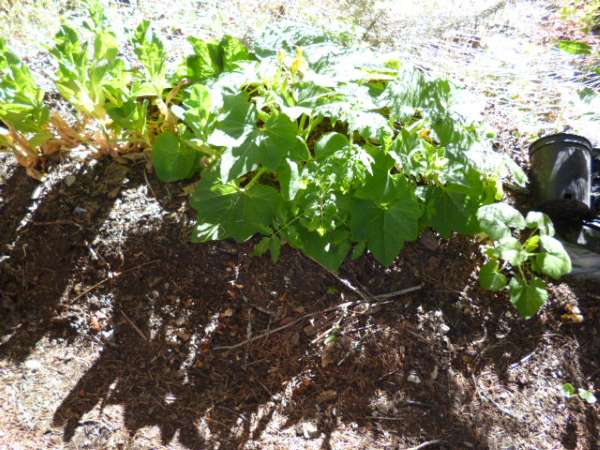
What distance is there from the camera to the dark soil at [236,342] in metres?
1.43

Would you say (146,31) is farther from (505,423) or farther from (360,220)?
(505,423)

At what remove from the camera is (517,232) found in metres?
1.73

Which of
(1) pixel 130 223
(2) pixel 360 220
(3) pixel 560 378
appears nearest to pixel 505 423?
(3) pixel 560 378

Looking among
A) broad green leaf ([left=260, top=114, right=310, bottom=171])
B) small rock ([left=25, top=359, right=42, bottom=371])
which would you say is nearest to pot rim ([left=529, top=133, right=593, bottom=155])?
broad green leaf ([left=260, top=114, right=310, bottom=171])

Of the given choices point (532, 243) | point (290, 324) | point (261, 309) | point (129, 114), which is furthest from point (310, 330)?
point (129, 114)

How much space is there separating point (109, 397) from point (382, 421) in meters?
0.80

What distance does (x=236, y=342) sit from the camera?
152cm

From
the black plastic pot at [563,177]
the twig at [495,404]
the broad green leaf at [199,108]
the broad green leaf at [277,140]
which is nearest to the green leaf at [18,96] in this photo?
the broad green leaf at [199,108]

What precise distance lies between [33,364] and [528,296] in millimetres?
1502

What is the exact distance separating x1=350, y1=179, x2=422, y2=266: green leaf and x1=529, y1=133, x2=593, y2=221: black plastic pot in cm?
63

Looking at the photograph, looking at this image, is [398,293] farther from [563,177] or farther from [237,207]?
[563,177]

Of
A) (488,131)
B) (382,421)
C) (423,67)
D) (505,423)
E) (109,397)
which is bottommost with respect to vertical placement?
(109,397)

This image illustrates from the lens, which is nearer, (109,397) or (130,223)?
(109,397)

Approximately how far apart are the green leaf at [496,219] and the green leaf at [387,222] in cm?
21
